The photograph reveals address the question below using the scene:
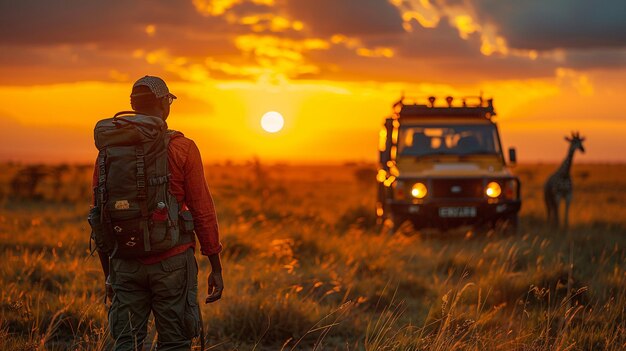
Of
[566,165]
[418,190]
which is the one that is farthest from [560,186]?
[418,190]

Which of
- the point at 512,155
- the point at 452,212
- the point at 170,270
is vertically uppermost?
the point at 512,155

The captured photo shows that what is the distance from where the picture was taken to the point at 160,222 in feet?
12.1

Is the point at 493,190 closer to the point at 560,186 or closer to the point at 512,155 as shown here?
the point at 512,155

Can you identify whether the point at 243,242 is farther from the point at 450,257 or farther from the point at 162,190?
the point at 162,190

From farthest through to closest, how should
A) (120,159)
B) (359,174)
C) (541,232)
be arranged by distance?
(359,174) < (541,232) < (120,159)

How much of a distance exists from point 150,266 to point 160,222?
0.80 feet

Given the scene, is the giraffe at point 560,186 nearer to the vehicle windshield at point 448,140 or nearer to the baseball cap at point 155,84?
the vehicle windshield at point 448,140

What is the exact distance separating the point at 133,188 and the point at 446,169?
29.2 ft

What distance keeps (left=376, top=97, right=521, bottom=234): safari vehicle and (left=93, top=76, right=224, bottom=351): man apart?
27.0 feet

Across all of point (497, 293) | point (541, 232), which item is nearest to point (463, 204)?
point (541, 232)

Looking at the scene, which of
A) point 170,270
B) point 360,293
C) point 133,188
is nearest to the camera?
point 133,188

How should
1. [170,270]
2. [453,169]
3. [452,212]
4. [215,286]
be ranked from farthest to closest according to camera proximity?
[453,169] < [452,212] < [215,286] < [170,270]

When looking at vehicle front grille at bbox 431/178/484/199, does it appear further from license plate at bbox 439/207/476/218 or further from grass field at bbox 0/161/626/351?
grass field at bbox 0/161/626/351

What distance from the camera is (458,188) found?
11930 mm
